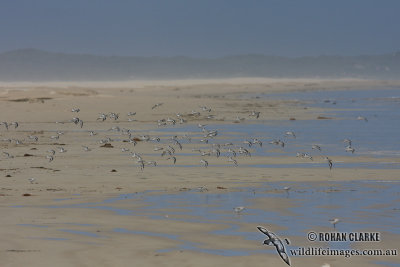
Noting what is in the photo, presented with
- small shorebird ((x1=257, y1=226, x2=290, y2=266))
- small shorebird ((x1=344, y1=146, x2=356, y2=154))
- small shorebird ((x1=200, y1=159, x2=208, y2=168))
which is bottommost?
small shorebird ((x1=344, y1=146, x2=356, y2=154))

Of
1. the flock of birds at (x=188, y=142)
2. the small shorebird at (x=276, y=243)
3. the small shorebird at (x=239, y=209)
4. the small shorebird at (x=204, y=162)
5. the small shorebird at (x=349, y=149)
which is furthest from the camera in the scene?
the small shorebird at (x=349, y=149)

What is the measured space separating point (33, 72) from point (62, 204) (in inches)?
6948

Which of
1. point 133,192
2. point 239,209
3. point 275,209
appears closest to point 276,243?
point 239,209

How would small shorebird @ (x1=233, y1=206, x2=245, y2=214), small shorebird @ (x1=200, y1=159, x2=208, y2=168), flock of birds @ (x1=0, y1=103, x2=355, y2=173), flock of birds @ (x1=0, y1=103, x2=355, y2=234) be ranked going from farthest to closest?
flock of birds @ (x1=0, y1=103, x2=355, y2=234) < flock of birds @ (x1=0, y1=103, x2=355, y2=173) < small shorebird @ (x1=200, y1=159, x2=208, y2=168) < small shorebird @ (x1=233, y1=206, x2=245, y2=214)

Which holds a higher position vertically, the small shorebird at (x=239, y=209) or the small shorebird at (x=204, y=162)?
the small shorebird at (x=239, y=209)

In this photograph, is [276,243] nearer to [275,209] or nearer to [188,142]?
[275,209]

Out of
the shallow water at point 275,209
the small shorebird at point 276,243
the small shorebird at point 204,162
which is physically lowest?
the small shorebird at point 204,162

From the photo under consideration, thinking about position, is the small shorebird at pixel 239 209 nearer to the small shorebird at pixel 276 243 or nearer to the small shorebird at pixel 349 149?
the small shorebird at pixel 276 243

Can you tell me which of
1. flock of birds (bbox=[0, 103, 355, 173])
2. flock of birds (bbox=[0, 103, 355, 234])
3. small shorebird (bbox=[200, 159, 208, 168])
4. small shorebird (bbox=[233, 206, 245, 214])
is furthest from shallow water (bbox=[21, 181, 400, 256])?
flock of birds (bbox=[0, 103, 355, 173])

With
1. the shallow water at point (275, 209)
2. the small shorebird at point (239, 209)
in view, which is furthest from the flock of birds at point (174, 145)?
the small shorebird at point (239, 209)

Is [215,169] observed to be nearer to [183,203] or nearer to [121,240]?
[183,203]

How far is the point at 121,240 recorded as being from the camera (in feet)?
33.7

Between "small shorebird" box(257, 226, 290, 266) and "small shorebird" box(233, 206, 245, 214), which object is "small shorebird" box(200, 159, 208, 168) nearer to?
"small shorebird" box(233, 206, 245, 214)

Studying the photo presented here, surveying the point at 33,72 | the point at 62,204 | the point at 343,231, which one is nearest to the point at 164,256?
the point at 343,231
